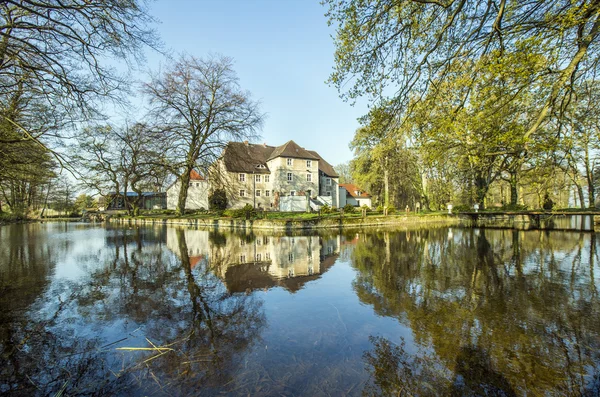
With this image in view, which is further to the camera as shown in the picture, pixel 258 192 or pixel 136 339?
pixel 258 192

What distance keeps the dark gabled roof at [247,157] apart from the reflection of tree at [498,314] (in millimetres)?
22275

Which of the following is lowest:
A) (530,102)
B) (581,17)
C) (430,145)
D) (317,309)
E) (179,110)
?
(317,309)

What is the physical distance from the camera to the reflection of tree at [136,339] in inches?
115

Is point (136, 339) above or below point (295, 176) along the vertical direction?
Answer: below

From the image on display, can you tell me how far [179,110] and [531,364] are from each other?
2970 centimetres

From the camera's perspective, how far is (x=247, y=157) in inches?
1225

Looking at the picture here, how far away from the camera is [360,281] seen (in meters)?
6.84

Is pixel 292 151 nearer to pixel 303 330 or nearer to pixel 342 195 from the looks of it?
pixel 342 195

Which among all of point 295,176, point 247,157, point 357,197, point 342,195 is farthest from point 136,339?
point 357,197

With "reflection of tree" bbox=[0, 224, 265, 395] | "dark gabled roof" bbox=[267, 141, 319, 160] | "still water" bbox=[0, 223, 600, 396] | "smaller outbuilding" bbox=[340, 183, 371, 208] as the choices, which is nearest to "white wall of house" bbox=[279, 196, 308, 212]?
"dark gabled roof" bbox=[267, 141, 319, 160]

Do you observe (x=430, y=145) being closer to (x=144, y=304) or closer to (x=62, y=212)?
(x=144, y=304)

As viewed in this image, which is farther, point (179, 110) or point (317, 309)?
point (179, 110)

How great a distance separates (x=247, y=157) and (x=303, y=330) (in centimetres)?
2827

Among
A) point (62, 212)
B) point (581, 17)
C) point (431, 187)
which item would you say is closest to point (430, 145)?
point (581, 17)
